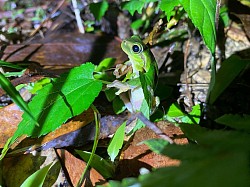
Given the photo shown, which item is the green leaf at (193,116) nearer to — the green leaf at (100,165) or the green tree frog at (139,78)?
the green tree frog at (139,78)

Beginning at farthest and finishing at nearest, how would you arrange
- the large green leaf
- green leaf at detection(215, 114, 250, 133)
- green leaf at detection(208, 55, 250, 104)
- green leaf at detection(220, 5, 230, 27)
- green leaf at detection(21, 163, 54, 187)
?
green leaf at detection(220, 5, 230, 27) → green leaf at detection(208, 55, 250, 104) → green leaf at detection(21, 163, 54, 187) → green leaf at detection(215, 114, 250, 133) → the large green leaf

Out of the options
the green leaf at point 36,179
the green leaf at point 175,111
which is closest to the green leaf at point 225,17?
the green leaf at point 175,111

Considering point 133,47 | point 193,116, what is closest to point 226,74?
point 193,116

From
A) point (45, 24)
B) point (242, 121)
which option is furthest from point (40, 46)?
point (242, 121)

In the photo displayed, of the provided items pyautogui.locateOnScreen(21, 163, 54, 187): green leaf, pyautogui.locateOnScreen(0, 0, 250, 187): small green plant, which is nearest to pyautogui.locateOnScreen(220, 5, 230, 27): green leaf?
pyautogui.locateOnScreen(0, 0, 250, 187): small green plant

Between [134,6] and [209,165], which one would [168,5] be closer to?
[134,6]

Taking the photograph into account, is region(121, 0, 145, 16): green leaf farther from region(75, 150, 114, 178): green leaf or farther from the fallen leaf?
region(75, 150, 114, 178): green leaf

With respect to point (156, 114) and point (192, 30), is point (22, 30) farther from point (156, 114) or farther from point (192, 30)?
point (156, 114)
